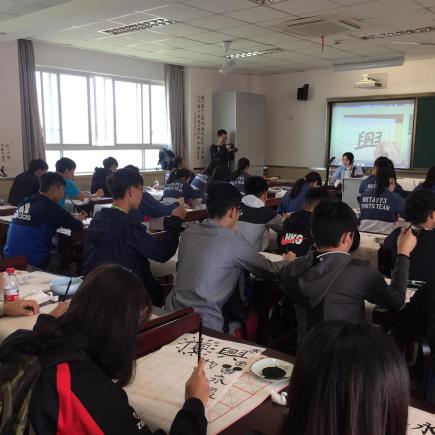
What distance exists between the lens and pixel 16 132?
6.94 meters

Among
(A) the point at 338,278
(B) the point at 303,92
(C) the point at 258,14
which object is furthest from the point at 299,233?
(B) the point at 303,92

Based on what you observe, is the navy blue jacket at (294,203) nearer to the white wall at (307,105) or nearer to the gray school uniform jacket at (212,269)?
the gray school uniform jacket at (212,269)

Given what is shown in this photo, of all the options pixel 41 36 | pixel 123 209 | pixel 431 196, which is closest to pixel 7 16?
pixel 41 36

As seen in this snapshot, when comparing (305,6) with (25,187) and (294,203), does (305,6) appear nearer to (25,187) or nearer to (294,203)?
(294,203)

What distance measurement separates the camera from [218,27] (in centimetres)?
591

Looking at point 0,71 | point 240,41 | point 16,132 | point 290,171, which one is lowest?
point 290,171

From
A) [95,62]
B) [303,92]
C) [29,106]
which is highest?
[95,62]

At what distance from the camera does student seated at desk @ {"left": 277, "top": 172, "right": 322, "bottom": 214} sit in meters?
4.94

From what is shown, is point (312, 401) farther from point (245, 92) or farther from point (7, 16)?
point (245, 92)

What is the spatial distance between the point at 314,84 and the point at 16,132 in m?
6.04

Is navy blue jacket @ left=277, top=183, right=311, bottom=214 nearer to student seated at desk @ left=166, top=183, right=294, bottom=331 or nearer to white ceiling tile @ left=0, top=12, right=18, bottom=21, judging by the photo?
student seated at desk @ left=166, top=183, right=294, bottom=331

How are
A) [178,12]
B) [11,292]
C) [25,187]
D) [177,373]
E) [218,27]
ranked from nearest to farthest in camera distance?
[177,373] → [11,292] → [178,12] → [25,187] → [218,27]

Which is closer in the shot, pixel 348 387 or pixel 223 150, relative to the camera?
pixel 348 387

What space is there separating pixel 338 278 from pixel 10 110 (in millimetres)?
6321
